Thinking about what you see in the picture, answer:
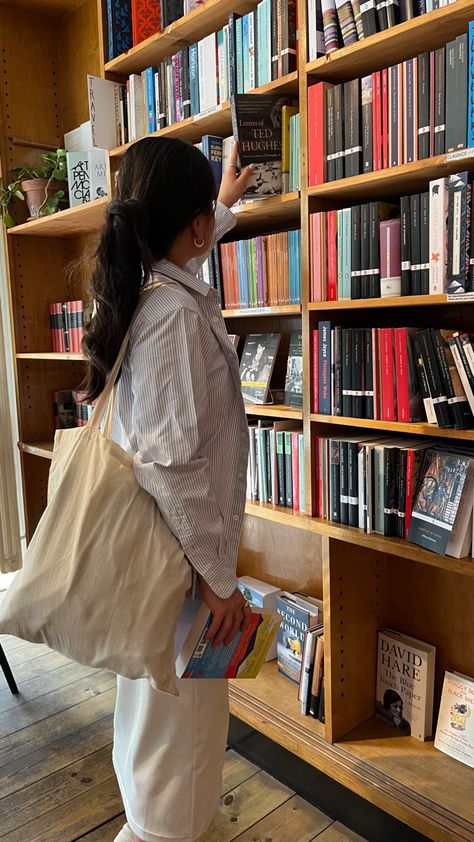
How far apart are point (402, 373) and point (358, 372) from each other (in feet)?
0.43

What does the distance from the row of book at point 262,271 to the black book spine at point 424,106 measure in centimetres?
41

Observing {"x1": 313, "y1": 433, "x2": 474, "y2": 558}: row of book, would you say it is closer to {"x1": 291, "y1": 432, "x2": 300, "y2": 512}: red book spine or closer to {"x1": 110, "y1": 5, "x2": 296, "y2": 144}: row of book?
{"x1": 291, "y1": 432, "x2": 300, "y2": 512}: red book spine

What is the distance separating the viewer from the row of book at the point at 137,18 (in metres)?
1.99

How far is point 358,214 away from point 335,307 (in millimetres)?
220

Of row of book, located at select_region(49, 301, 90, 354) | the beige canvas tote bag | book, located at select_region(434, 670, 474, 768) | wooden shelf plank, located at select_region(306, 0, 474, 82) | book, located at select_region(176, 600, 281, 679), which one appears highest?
wooden shelf plank, located at select_region(306, 0, 474, 82)

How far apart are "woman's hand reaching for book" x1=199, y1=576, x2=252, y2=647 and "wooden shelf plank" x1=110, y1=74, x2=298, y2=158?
1254mm

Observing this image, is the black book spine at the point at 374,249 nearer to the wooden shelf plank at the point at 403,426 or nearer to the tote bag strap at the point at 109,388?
the wooden shelf plank at the point at 403,426

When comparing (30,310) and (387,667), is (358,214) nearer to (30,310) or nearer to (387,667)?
(387,667)

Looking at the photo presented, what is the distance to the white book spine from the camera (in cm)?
138

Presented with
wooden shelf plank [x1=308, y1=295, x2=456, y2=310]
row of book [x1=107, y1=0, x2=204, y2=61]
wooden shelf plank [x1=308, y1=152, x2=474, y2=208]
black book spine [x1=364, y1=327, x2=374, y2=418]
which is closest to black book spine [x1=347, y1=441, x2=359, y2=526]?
black book spine [x1=364, y1=327, x2=374, y2=418]

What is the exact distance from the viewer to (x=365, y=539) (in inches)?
62.6

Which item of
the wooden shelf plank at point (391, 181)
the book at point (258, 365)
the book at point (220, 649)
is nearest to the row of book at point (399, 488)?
the book at point (258, 365)

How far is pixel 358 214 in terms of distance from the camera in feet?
5.19

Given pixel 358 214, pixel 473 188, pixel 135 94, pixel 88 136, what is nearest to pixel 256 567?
pixel 358 214
